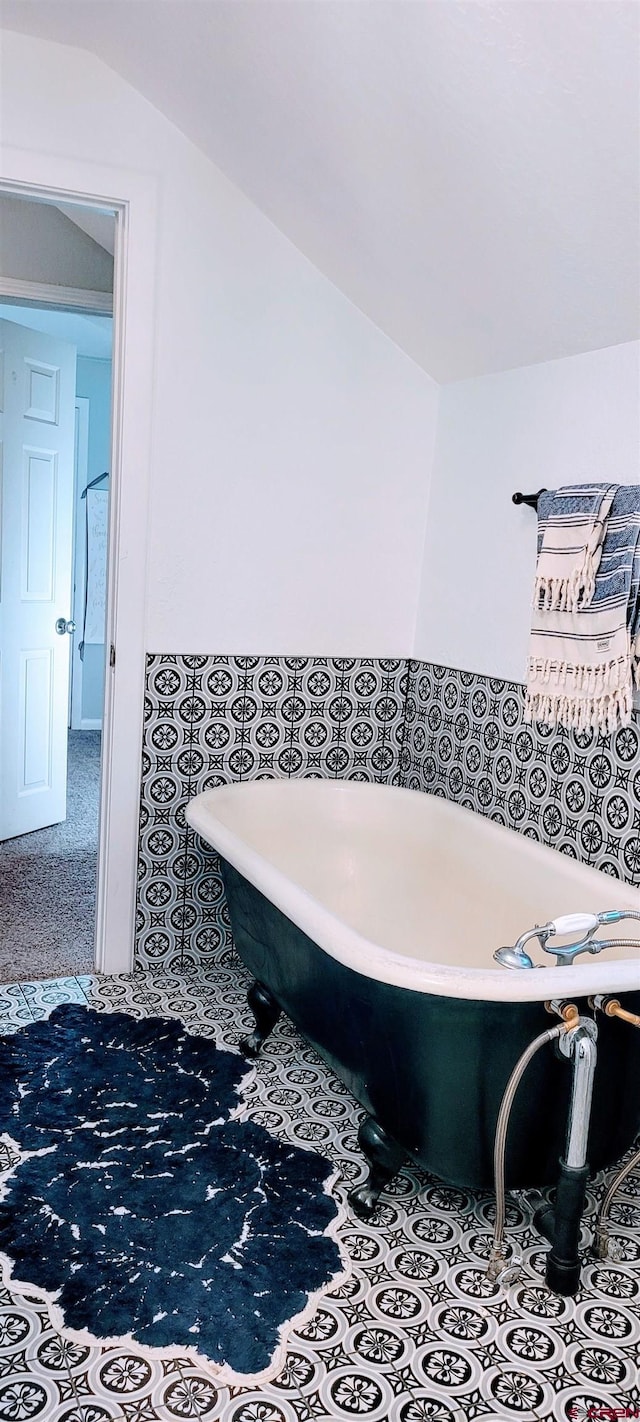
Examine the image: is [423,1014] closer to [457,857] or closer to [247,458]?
[457,857]

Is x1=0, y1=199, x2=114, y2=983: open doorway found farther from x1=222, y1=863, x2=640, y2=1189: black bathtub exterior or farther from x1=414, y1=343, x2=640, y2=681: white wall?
x1=222, y1=863, x2=640, y2=1189: black bathtub exterior

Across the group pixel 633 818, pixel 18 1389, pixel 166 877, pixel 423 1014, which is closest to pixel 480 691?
pixel 633 818

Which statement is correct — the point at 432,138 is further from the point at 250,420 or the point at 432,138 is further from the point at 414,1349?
the point at 414,1349

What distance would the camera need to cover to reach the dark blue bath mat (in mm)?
1847

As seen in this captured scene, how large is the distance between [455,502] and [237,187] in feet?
3.63

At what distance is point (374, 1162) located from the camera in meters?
2.17

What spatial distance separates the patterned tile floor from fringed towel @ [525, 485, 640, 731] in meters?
1.06

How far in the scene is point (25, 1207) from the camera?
2.11 m

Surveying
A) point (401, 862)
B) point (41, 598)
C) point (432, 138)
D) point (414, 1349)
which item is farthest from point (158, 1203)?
point (41, 598)

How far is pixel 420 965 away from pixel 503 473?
65.9 inches

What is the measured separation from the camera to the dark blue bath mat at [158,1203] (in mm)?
1847

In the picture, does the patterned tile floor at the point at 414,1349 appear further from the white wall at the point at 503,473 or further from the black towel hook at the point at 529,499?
the black towel hook at the point at 529,499

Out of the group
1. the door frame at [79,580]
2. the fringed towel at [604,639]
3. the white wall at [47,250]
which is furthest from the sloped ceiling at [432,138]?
the door frame at [79,580]

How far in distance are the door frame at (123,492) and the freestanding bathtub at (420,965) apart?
358 mm
